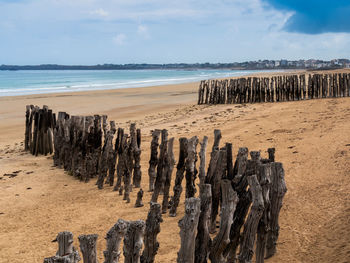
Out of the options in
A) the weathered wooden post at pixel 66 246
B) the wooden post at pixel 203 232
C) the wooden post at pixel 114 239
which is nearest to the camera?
the weathered wooden post at pixel 66 246

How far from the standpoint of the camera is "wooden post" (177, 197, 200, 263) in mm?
2785

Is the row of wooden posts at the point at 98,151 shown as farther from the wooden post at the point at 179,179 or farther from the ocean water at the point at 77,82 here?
the ocean water at the point at 77,82

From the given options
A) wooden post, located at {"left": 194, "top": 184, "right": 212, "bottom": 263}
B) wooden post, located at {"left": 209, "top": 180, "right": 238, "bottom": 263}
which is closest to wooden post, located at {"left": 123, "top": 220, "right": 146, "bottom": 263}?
wooden post, located at {"left": 194, "top": 184, "right": 212, "bottom": 263}

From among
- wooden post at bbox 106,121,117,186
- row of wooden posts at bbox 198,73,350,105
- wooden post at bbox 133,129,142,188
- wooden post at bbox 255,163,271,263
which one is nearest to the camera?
wooden post at bbox 255,163,271,263

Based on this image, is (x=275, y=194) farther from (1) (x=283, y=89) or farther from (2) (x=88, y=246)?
(1) (x=283, y=89)

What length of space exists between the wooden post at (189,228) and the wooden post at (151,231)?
0.74 feet

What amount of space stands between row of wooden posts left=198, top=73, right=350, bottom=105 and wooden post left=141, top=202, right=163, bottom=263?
44.5ft

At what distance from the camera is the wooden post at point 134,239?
8.50 feet

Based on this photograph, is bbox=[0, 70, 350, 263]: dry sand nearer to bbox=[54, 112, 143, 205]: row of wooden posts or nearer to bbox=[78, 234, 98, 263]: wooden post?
bbox=[54, 112, 143, 205]: row of wooden posts

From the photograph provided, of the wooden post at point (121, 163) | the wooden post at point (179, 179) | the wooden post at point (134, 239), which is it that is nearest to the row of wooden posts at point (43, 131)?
the wooden post at point (121, 163)

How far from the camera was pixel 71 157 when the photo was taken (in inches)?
278

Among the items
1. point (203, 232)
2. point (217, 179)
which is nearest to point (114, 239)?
point (203, 232)

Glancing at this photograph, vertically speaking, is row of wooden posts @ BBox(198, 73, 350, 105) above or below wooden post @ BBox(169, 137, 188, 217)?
above

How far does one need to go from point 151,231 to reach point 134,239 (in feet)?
1.34
